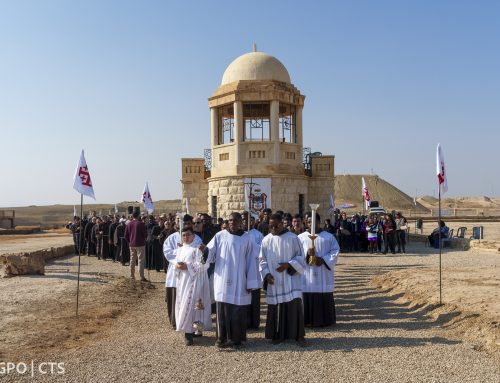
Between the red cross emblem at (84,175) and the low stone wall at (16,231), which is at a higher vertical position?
the red cross emblem at (84,175)

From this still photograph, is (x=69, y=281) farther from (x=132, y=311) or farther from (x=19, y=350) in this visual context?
(x=19, y=350)

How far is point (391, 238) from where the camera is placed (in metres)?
20.5

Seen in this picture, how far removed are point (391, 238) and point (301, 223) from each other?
1207 cm

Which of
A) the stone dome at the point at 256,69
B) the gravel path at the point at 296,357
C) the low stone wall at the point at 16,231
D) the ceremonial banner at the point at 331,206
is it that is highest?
the stone dome at the point at 256,69

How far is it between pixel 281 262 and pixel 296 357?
1360mm

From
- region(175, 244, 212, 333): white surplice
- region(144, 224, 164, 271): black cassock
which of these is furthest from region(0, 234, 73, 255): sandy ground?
region(175, 244, 212, 333): white surplice

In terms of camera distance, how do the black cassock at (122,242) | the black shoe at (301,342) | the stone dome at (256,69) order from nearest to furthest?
the black shoe at (301,342)
the black cassock at (122,242)
the stone dome at (256,69)

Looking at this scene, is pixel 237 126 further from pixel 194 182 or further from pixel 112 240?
pixel 112 240

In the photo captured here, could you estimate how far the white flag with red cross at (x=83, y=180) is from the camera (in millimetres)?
10242

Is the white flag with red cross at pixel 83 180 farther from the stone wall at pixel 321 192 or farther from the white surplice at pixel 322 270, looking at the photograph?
the stone wall at pixel 321 192

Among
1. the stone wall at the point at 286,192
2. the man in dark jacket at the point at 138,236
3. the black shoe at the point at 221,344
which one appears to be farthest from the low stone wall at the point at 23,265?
the stone wall at the point at 286,192

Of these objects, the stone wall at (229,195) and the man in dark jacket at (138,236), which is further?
the stone wall at (229,195)

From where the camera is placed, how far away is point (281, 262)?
7.22 meters

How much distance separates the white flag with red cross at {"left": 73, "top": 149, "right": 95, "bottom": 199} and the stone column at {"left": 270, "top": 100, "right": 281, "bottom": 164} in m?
12.9
